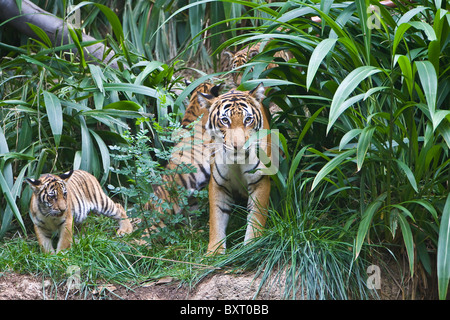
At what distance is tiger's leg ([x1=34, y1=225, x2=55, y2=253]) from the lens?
13.2 ft

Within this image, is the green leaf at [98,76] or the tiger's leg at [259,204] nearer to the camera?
the tiger's leg at [259,204]

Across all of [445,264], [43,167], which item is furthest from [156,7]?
[445,264]

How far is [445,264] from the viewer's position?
2.68 m

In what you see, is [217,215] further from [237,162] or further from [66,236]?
[66,236]

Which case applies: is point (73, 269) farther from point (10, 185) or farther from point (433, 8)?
point (433, 8)

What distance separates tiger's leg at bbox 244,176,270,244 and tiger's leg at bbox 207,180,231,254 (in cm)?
19

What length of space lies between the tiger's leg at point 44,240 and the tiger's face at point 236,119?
4.68 ft

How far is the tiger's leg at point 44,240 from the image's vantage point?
402 centimetres

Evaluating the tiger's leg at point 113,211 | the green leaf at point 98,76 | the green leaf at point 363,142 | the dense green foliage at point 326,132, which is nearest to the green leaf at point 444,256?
the dense green foliage at point 326,132

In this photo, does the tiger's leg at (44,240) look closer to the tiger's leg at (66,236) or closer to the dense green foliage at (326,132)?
the tiger's leg at (66,236)

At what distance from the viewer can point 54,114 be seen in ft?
14.6

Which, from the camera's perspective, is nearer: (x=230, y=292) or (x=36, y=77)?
(x=230, y=292)

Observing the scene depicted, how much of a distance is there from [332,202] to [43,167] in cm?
254

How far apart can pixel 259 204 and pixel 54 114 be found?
1.89 m
